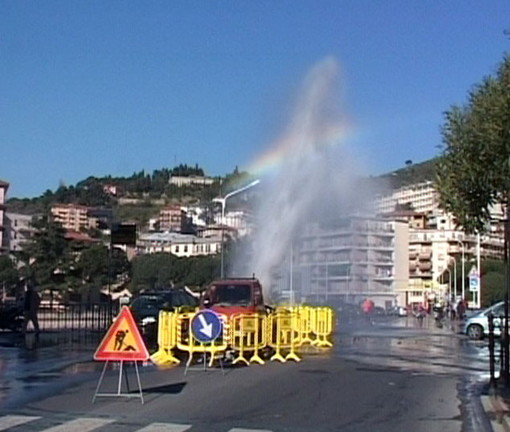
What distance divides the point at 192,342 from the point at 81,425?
10753 millimetres

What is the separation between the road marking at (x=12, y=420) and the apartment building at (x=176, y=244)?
111055mm

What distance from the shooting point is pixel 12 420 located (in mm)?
14047

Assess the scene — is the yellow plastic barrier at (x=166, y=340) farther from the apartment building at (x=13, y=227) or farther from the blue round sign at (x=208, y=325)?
the apartment building at (x=13, y=227)

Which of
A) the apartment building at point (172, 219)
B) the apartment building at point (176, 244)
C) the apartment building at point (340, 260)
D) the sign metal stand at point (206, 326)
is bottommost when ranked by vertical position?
the sign metal stand at point (206, 326)

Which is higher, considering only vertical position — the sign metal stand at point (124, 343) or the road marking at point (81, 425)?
the sign metal stand at point (124, 343)

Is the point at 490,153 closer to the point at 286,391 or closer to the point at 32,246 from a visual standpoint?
the point at 286,391

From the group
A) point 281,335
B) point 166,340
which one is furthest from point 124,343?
point 281,335

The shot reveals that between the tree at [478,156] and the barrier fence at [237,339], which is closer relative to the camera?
the tree at [478,156]

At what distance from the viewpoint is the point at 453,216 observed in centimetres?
1811

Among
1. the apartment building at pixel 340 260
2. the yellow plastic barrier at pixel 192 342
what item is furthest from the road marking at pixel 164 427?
the apartment building at pixel 340 260

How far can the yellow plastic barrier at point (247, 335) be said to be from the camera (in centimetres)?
2559

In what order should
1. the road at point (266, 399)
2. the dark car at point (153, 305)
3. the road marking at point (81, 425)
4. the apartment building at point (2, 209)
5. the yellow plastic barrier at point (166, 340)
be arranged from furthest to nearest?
the apartment building at point (2, 209) → the dark car at point (153, 305) → the yellow plastic barrier at point (166, 340) → the road at point (266, 399) → the road marking at point (81, 425)

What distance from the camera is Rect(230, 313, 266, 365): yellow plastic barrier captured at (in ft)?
84.0

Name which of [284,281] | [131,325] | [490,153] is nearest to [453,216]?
[490,153]
